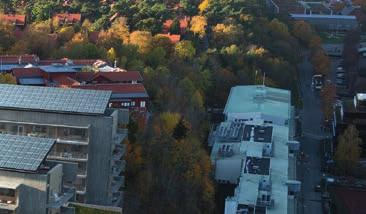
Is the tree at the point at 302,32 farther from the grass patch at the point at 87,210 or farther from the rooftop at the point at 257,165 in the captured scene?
the grass patch at the point at 87,210

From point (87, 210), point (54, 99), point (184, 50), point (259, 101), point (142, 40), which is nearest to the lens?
point (87, 210)

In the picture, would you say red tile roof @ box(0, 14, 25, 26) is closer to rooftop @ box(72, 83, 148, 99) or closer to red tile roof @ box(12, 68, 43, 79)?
red tile roof @ box(12, 68, 43, 79)

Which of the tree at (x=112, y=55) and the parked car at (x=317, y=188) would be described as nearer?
the parked car at (x=317, y=188)

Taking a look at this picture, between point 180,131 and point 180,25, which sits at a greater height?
point 180,25

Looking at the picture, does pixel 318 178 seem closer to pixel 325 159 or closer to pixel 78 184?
pixel 325 159

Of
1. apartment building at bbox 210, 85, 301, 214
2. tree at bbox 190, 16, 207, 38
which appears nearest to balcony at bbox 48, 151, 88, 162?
apartment building at bbox 210, 85, 301, 214

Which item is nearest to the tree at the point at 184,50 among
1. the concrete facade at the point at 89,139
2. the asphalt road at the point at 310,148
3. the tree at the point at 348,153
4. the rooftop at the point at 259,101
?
the rooftop at the point at 259,101

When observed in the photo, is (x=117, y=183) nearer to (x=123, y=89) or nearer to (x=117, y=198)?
(x=117, y=198)

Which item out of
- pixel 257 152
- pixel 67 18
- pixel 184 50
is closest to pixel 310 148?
pixel 257 152
